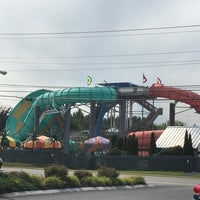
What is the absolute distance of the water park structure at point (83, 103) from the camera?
2484 inches

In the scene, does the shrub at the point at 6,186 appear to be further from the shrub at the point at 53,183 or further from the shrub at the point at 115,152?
the shrub at the point at 115,152

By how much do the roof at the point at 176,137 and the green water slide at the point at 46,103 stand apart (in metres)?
8.68

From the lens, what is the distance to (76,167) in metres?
54.5

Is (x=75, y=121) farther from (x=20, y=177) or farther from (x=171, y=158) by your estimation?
(x=20, y=177)

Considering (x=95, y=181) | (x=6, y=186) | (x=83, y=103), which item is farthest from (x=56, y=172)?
(x=83, y=103)

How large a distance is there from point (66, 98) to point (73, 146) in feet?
66.8

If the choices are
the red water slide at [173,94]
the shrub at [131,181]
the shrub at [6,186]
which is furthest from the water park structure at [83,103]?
the shrub at [6,186]

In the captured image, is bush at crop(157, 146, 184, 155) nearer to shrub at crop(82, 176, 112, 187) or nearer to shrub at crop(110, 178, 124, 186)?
shrub at crop(110, 178, 124, 186)

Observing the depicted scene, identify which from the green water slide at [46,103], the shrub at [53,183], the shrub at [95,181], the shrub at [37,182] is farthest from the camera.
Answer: the green water slide at [46,103]

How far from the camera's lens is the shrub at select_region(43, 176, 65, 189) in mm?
20647

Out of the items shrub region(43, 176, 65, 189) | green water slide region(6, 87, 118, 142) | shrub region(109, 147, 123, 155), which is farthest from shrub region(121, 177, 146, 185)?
green water slide region(6, 87, 118, 142)

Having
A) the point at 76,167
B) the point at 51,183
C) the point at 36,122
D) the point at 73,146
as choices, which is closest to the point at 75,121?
the point at 73,146

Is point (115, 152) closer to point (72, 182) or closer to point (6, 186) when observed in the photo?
point (72, 182)

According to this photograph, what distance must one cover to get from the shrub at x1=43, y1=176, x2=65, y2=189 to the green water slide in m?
40.7
